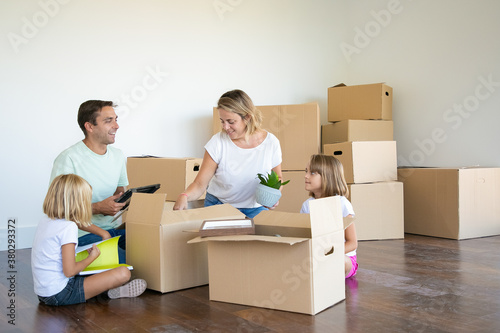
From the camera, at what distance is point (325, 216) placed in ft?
6.59

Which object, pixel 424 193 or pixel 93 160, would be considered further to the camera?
pixel 424 193

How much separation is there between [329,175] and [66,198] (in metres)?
1.21

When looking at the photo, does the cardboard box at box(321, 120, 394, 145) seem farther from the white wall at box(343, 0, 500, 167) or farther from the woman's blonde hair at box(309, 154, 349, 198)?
the woman's blonde hair at box(309, 154, 349, 198)

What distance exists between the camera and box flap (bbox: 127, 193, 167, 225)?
2291 millimetres

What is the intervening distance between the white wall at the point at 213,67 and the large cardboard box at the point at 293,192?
2.57 ft

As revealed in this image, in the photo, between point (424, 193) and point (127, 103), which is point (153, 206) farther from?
point (424, 193)

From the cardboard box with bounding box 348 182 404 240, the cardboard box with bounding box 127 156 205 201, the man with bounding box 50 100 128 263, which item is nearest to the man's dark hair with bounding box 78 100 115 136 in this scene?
the man with bounding box 50 100 128 263

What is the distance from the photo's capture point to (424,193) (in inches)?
152

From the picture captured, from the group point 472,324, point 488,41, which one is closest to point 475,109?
point 488,41

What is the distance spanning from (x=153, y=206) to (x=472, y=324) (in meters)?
1.35

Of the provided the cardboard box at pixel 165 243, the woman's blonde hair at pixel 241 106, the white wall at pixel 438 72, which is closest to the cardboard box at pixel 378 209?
the white wall at pixel 438 72

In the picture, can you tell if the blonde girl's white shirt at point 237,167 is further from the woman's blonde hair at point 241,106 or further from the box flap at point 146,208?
the box flap at point 146,208

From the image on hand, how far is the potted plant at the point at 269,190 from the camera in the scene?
244 centimetres

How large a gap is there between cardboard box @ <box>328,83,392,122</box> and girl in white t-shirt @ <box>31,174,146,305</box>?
2675mm
